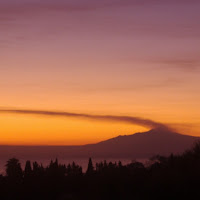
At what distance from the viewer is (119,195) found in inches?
2024

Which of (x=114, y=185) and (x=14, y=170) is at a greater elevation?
(x=14, y=170)

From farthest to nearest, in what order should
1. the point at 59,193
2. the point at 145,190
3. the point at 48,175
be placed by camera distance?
1. the point at 48,175
2. the point at 59,193
3. the point at 145,190

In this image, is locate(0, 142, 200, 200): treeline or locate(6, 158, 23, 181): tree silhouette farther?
locate(6, 158, 23, 181): tree silhouette

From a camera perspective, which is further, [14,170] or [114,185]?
[14,170]

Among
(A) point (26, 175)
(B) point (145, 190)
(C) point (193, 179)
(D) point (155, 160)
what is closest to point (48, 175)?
(A) point (26, 175)

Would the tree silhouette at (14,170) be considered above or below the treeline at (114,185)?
above

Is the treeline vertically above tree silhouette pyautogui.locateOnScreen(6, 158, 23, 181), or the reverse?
tree silhouette pyautogui.locateOnScreen(6, 158, 23, 181)

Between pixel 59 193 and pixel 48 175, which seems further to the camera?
pixel 48 175

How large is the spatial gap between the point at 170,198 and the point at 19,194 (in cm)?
1565

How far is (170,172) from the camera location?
5206cm

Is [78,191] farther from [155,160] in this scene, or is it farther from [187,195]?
[155,160]

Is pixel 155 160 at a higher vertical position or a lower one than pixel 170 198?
higher

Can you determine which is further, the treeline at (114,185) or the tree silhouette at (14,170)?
the tree silhouette at (14,170)

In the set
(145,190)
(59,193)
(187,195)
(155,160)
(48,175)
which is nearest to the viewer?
(187,195)
